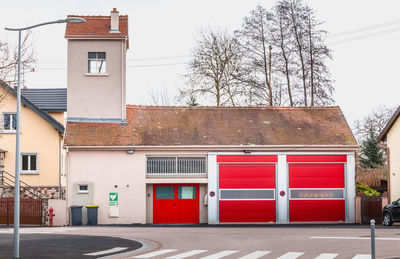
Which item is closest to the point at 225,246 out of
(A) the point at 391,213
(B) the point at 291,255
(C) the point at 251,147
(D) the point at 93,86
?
(B) the point at 291,255

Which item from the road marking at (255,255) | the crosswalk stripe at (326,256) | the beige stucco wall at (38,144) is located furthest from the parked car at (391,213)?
the beige stucco wall at (38,144)

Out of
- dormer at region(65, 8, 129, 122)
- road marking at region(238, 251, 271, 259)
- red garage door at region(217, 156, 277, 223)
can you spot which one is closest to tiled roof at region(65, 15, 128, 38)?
dormer at region(65, 8, 129, 122)

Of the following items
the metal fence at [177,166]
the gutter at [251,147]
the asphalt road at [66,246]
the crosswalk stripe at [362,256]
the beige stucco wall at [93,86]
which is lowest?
the asphalt road at [66,246]

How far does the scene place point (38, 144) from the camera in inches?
1695

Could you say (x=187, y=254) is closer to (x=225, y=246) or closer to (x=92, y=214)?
(x=225, y=246)

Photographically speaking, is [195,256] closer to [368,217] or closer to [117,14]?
[368,217]

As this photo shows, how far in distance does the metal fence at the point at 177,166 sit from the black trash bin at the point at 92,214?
3272mm

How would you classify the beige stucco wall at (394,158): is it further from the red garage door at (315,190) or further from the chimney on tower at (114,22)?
the chimney on tower at (114,22)

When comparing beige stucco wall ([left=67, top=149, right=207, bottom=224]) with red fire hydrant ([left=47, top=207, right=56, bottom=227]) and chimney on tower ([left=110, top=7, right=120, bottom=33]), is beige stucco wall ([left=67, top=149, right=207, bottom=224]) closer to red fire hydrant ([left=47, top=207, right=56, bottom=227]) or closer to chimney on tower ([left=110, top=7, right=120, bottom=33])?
red fire hydrant ([left=47, top=207, right=56, bottom=227])

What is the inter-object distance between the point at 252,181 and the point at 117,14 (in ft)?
39.0

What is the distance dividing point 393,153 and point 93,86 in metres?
17.0

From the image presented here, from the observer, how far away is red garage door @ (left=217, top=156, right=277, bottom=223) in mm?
34906

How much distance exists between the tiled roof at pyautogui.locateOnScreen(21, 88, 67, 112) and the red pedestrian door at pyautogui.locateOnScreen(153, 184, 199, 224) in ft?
43.6

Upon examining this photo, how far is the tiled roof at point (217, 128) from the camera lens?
116 ft
